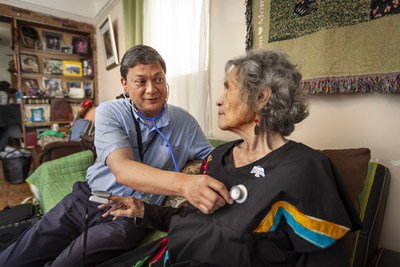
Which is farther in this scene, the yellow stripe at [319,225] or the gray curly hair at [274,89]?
the gray curly hair at [274,89]

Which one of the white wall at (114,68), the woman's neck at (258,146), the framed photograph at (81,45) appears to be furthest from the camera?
the framed photograph at (81,45)

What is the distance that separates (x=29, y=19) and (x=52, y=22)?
13.4 inches

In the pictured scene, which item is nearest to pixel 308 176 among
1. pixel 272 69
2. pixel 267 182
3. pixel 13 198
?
pixel 267 182

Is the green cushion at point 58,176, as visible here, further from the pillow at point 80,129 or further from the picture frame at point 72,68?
the picture frame at point 72,68

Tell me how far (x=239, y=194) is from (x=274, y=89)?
0.38 metres

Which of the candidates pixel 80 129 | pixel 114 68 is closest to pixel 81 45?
pixel 114 68

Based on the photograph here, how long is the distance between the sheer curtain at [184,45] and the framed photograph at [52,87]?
2.63 metres

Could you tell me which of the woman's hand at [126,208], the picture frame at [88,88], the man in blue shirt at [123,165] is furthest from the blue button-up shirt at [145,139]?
the picture frame at [88,88]

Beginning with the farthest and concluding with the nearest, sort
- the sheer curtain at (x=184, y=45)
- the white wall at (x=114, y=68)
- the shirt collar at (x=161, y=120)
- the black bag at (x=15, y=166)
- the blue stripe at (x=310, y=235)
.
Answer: the white wall at (x=114, y=68) < the black bag at (x=15, y=166) < the sheer curtain at (x=184, y=45) < the shirt collar at (x=161, y=120) < the blue stripe at (x=310, y=235)

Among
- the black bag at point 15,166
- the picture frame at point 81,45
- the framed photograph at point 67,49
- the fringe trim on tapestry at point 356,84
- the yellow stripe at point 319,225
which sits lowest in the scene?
the black bag at point 15,166

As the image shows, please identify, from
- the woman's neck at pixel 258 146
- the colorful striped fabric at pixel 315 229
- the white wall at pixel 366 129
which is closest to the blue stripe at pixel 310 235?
the colorful striped fabric at pixel 315 229

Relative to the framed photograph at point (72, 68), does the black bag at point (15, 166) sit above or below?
below

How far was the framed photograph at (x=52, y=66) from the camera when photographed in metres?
3.95

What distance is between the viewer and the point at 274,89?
A: 0.73m
